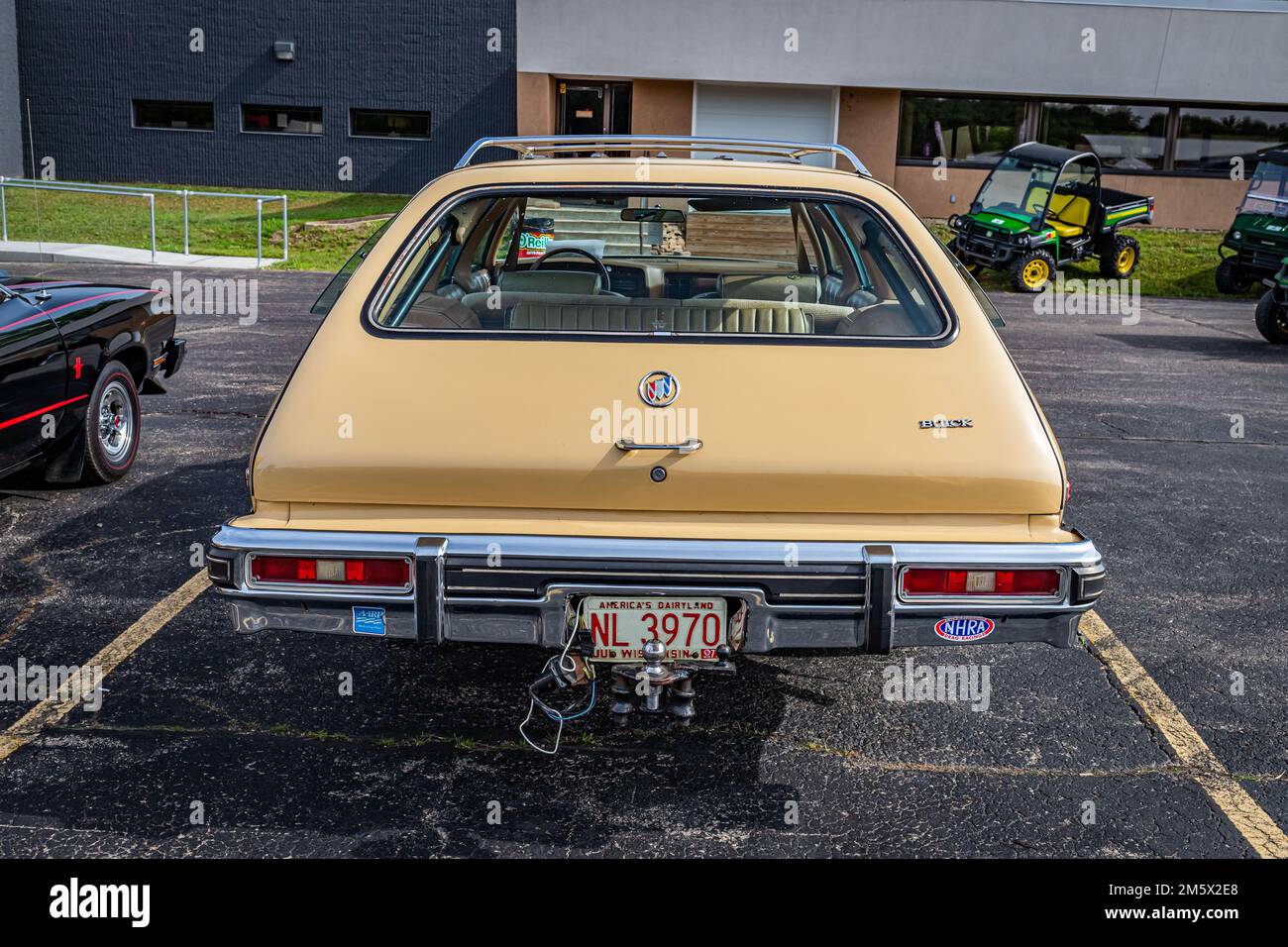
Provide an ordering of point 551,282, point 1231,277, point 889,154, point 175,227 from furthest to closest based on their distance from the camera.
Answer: point 889,154 < point 175,227 < point 1231,277 < point 551,282

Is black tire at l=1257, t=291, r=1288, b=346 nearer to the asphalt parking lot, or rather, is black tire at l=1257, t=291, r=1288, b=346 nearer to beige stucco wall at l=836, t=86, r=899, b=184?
the asphalt parking lot

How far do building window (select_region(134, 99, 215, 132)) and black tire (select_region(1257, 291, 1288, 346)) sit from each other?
21301 millimetres

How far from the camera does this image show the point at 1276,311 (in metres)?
14.0

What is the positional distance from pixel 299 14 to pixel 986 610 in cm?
2576

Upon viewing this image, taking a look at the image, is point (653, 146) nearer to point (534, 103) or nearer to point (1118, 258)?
point (1118, 258)

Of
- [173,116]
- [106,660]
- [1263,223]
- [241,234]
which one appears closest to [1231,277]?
[1263,223]

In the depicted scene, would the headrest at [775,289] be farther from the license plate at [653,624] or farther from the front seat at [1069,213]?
the front seat at [1069,213]

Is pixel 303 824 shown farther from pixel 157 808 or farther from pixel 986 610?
pixel 986 610

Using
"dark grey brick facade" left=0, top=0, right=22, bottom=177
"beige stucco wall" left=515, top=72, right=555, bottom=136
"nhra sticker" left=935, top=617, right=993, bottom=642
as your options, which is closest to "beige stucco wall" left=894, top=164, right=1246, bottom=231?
"beige stucco wall" left=515, top=72, right=555, bottom=136

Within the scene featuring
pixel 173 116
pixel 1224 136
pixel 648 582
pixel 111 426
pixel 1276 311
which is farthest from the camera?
pixel 173 116

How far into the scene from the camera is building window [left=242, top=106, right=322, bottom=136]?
86.4 ft

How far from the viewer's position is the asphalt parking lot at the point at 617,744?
338 cm

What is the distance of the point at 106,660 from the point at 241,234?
17.7 metres

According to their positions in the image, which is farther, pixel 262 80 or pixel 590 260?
pixel 262 80
